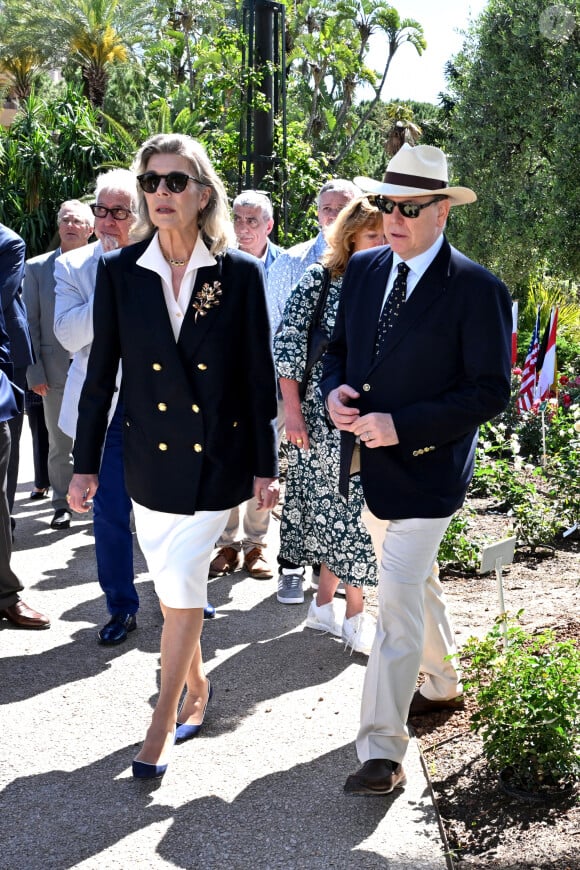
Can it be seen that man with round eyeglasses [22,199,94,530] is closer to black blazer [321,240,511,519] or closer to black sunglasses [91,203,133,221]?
black sunglasses [91,203,133,221]

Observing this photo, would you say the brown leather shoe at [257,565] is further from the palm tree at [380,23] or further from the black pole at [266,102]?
the palm tree at [380,23]

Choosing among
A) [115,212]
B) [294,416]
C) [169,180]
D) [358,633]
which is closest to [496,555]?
[358,633]

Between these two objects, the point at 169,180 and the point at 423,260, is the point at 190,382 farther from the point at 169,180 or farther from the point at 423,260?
the point at 423,260

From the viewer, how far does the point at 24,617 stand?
5430 millimetres

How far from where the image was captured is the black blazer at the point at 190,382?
3709 millimetres

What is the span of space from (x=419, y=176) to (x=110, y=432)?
2.30 metres

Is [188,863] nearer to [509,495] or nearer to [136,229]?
[136,229]

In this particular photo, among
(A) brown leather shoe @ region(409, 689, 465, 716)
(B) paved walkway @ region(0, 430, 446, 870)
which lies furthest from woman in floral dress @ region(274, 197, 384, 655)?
(A) brown leather shoe @ region(409, 689, 465, 716)

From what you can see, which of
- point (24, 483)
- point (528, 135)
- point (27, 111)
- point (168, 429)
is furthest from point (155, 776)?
point (27, 111)

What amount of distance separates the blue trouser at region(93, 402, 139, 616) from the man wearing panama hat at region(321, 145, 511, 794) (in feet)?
6.15

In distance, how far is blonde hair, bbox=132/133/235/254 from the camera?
12.0 feet

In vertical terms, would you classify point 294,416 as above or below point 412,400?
below

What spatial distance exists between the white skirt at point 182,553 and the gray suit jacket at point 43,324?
416 cm

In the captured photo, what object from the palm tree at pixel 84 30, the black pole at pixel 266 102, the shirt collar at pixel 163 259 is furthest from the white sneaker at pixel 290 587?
the palm tree at pixel 84 30
